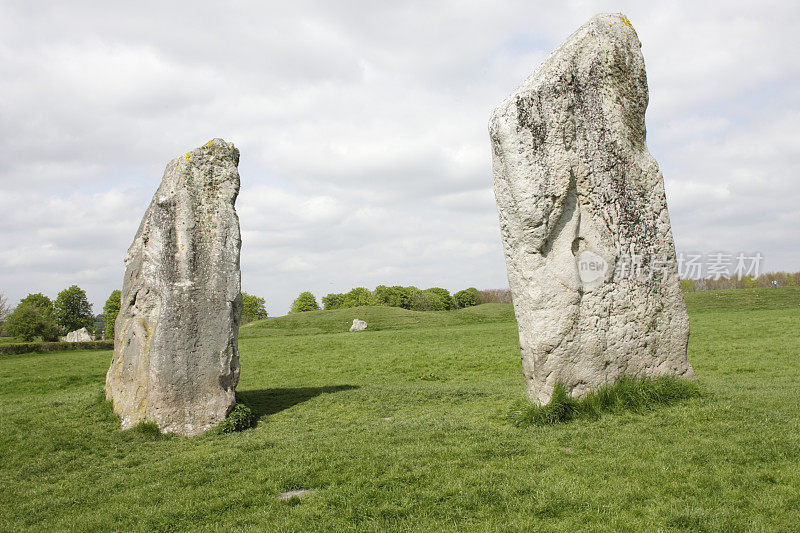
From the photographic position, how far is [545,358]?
9000 mm

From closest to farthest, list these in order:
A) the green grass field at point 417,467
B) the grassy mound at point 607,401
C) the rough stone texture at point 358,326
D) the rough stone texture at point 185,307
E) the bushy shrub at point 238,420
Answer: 1. the green grass field at point 417,467
2. the grassy mound at point 607,401
3. the rough stone texture at point 185,307
4. the bushy shrub at point 238,420
5. the rough stone texture at point 358,326

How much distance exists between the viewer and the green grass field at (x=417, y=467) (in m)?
5.60

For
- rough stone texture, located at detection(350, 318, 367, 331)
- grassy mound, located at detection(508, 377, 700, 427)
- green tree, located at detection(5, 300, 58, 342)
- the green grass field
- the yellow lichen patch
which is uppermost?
green tree, located at detection(5, 300, 58, 342)

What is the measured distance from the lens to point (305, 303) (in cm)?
9944

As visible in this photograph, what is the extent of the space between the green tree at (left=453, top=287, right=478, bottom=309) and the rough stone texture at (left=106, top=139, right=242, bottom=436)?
289 feet

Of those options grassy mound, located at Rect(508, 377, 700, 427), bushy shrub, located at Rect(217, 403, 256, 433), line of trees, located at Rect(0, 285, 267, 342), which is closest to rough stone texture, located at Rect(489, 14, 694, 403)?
grassy mound, located at Rect(508, 377, 700, 427)

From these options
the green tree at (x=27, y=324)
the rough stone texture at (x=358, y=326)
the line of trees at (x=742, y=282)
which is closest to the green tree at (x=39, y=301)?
the green tree at (x=27, y=324)

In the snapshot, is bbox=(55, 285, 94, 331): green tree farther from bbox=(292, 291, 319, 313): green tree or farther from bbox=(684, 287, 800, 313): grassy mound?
bbox=(684, 287, 800, 313): grassy mound

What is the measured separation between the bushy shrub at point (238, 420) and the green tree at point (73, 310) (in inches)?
2663

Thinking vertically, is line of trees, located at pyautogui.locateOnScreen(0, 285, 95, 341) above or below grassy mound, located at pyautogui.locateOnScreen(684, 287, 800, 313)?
above

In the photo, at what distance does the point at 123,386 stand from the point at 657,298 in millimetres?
10659

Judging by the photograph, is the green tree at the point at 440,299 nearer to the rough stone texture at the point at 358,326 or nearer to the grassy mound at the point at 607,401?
the rough stone texture at the point at 358,326

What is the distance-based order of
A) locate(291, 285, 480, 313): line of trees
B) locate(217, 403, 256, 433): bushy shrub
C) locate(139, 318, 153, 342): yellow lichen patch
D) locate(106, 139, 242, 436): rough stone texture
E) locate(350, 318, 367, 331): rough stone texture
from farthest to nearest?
locate(291, 285, 480, 313): line of trees, locate(350, 318, 367, 331): rough stone texture, locate(139, 318, 153, 342): yellow lichen patch, locate(217, 403, 256, 433): bushy shrub, locate(106, 139, 242, 436): rough stone texture

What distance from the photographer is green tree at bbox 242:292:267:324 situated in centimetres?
9076
